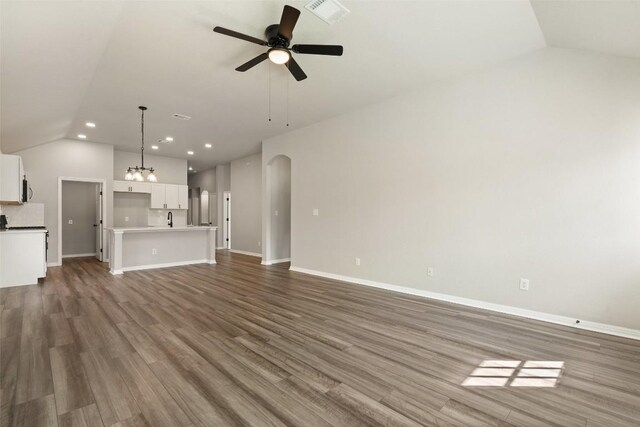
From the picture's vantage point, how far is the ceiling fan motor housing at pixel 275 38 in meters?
2.74

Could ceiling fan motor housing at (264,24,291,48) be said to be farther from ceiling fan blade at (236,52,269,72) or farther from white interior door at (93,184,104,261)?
white interior door at (93,184,104,261)

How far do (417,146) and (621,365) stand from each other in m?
3.22

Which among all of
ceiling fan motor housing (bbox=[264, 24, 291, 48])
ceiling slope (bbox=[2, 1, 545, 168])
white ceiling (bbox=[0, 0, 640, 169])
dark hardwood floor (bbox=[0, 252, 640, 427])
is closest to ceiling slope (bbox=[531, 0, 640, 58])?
white ceiling (bbox=[0, 0, 640, 169])

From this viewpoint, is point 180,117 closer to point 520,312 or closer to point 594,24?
point 594,24

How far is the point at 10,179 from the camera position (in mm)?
4750

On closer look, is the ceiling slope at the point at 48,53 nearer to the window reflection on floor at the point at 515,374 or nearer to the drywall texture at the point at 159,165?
the drywall texture at the point at 159,165

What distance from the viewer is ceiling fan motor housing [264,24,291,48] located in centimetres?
274

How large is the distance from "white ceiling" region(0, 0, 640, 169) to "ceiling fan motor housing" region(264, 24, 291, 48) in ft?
0.29

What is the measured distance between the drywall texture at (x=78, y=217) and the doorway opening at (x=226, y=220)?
3605mm

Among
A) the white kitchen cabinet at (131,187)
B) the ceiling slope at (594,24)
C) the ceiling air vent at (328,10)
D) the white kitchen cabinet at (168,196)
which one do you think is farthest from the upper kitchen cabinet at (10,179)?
the ceiling slope at (594,24)

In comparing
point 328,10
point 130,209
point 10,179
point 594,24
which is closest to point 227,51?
point 328,10

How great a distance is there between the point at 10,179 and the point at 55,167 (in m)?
2.66

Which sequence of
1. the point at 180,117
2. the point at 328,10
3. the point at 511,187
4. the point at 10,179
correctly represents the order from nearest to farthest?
1. the point at 328,10
2. the point at 511,187
3. the point at 10,179
4. the point at 180,117

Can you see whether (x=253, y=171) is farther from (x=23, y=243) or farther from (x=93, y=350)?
(x=93, y=350)
